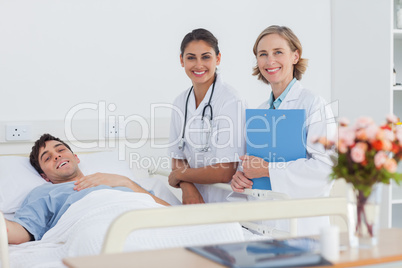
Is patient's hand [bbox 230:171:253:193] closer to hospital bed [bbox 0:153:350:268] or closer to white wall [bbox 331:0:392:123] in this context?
hospital bed [bbox 0:153:350:268]

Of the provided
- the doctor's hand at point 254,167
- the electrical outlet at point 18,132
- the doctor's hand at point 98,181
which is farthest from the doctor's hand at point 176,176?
the electrical outlet at point 18,132

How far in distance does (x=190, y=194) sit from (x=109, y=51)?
3.11ft

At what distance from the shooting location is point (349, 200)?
4.19ft

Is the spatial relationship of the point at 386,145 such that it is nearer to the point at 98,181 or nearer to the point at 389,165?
the point at 389,165

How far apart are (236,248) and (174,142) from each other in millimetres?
1533

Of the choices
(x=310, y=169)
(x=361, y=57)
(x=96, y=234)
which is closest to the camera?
(x=96, y=234)

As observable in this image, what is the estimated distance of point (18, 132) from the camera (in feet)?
9.18

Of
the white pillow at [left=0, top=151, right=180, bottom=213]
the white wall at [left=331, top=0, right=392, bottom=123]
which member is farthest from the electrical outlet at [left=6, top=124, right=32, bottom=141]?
the white wall at [left=331, top=0, right=392, bottom=123]

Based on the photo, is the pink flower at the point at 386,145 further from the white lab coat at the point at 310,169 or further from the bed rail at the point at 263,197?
the white lab coat at the point at 310,169

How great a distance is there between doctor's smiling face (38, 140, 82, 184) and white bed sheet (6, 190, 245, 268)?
41cm

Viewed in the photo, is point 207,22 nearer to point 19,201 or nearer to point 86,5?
point 86,5

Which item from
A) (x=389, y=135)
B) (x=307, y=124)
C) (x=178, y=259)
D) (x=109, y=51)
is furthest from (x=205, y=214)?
(x=109, y=51)

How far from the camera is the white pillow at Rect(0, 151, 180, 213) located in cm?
246

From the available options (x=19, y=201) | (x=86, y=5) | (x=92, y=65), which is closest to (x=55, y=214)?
(x=19, y=201)
